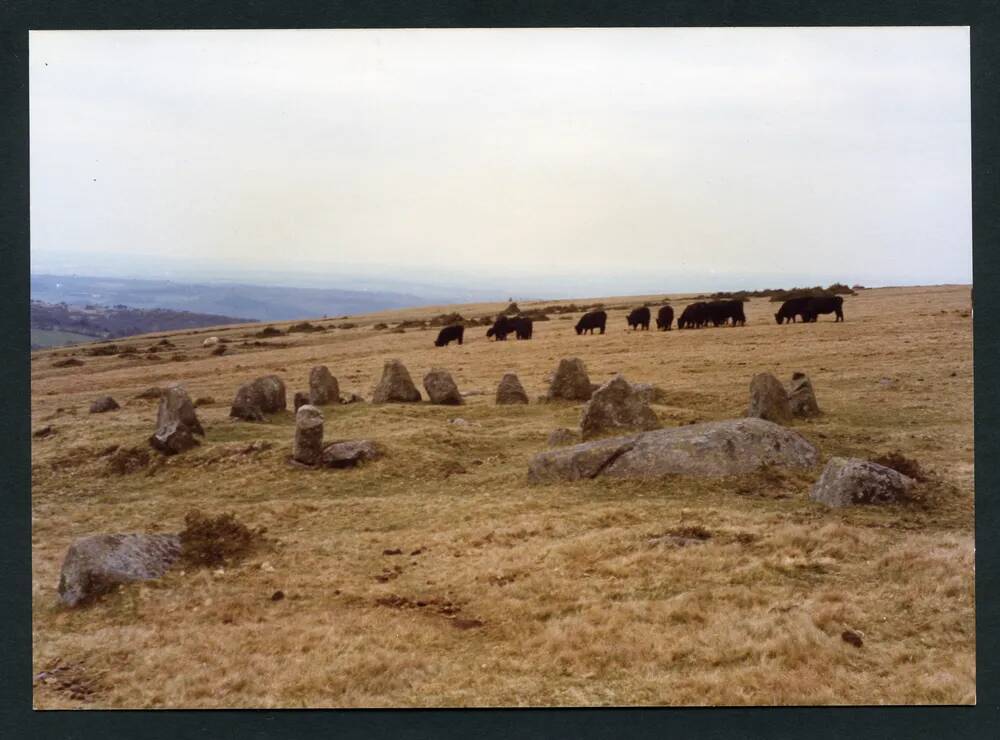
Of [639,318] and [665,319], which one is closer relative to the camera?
[665,319]

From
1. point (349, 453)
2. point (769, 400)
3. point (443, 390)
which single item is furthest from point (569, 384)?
point (349, 453)

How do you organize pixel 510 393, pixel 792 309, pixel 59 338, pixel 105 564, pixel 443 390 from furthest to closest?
pixel 792 309 → pixel 443 390 → pixel 510 393 → pixel 59 338 → pixel 105 564

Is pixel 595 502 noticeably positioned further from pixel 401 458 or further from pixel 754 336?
pixel 754 336

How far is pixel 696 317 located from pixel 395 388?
24896 millimetres

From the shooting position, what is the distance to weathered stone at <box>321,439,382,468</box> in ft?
59.7

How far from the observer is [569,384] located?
24281mm

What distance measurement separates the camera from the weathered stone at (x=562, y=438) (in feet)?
62.1

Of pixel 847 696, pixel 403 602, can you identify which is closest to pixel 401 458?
pixel 403 602

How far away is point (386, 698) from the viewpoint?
10344 millimetres

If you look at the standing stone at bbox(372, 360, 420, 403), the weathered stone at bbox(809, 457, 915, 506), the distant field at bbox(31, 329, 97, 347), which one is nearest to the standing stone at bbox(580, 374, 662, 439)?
the weathered stone at bbox(809, 457, 915, 506)

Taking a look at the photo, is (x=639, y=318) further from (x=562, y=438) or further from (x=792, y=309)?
(x=562, y=438)

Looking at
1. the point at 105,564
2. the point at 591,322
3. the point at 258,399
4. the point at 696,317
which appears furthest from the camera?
the point at 591,322

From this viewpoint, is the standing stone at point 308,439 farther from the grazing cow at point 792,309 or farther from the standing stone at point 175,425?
the grazing cow at point 792,309

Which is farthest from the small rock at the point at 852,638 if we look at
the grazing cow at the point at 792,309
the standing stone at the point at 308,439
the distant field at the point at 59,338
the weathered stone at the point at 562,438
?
the grazing cow at the point at 792,309
